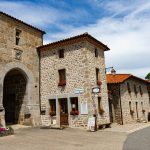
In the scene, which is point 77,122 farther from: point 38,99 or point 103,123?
point 38,99

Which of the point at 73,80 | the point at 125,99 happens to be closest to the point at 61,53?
the point at 73,80

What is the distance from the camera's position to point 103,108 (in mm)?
16812

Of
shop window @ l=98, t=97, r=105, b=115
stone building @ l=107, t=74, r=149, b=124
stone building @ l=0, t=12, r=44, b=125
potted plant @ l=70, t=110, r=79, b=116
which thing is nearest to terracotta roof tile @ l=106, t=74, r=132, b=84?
stone building @ l=107, t=74, r=149, b=124

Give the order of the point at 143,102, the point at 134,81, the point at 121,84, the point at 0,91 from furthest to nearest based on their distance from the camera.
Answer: the point at 143,102 < the point at 134,81 < the point at 121,84 < the point at 0,91

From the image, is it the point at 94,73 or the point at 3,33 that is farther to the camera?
the point at 94,73

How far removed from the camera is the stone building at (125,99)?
66.4 feet

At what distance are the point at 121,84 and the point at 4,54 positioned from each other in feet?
36.5

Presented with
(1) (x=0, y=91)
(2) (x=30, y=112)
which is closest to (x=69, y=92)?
(2) (x=30, y=112)

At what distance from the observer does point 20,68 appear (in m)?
15.8

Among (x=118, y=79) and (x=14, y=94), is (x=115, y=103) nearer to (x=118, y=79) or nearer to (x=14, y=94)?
(x=118, y=79)

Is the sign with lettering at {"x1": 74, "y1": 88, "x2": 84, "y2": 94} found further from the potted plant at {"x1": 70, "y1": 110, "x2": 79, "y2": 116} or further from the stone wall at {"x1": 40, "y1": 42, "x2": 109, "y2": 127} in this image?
the potted plant at {"x1": 70, "y1": 110, "x2": 79, "y2": 116}

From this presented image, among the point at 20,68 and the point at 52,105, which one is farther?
the point at 52,105

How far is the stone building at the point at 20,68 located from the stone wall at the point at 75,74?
0.80m

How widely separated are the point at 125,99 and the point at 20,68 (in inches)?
418
